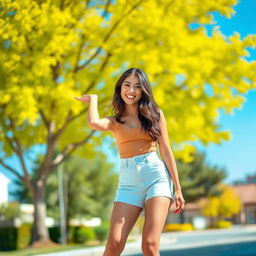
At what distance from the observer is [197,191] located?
5347cm

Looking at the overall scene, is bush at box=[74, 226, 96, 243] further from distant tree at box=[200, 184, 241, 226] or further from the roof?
the roof

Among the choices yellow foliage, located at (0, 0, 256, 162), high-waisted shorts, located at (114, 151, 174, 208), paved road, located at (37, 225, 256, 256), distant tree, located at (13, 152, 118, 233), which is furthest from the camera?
distant tree, located at (13, 152, 118, 233)

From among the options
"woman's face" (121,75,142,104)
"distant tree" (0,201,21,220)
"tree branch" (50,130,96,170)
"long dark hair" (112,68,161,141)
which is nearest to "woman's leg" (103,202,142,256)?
"long dark hair" (112,68,161,141)

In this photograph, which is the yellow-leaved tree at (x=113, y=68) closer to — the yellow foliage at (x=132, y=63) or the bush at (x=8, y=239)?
the yellow foliage at (x=132, y=63)

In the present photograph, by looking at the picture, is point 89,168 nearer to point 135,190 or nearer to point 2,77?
point 2,77

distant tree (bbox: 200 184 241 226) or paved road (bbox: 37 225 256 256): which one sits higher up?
distant tree (bbox: 200 184 241 226)

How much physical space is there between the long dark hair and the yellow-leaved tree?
9110 mm

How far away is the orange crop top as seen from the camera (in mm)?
3826

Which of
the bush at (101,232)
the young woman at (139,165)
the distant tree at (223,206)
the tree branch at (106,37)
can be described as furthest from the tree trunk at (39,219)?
the distant tree at (223,206)

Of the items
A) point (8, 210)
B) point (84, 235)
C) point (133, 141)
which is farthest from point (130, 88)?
point (8, 210)

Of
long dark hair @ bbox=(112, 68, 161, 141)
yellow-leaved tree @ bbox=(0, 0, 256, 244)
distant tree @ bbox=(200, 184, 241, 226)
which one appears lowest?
distant tree @ bbox=(200, 184, 241, 226)

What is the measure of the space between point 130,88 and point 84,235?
2077 centimetres

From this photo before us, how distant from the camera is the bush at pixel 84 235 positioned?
78.1 ft

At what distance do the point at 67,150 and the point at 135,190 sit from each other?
48.8 ft
